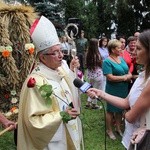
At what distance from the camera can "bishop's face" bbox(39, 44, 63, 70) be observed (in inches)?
121

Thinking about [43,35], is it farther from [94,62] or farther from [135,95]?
[94,62]

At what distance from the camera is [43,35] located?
3.21 metres

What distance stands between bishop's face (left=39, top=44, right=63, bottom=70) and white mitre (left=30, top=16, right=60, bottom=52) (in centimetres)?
5

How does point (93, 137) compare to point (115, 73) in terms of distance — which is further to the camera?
point (93, 137)

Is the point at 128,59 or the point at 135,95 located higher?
the point at 135,95

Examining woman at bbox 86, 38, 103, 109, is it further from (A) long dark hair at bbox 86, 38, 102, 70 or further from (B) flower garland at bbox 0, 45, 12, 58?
(B) flower garland at bbox 0, 45, 12, 58

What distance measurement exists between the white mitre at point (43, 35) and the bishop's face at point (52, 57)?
5 centimetres

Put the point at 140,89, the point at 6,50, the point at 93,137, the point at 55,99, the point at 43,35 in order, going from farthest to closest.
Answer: the point at 93,137 < the point at 6,50 < the point at 43,35 < the point at 55,99 < the point at 140,89

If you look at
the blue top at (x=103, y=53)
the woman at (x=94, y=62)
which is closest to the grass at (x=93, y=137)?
the woman at (x=94, y=62)

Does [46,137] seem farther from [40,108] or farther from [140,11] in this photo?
[140,11]

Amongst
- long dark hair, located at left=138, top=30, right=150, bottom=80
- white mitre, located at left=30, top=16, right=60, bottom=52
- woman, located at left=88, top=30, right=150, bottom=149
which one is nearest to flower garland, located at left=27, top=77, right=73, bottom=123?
woman, located at left=88, top=30, right=150, bottom=149

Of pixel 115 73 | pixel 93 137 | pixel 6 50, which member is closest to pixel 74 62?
pixel 6 50

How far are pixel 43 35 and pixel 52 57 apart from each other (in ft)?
0.84

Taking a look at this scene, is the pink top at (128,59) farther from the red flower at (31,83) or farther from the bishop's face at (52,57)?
the red flower at (31,83)
